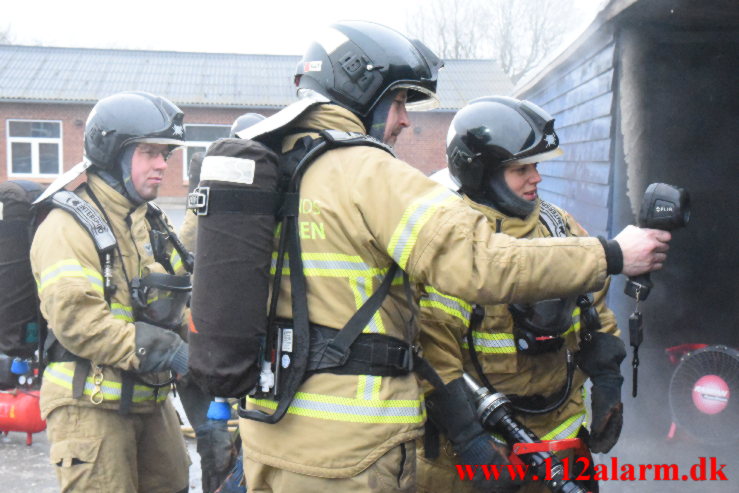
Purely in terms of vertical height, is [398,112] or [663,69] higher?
[663,69]

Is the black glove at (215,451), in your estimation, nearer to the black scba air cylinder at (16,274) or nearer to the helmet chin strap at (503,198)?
the black scba air cylinder at (16,274)

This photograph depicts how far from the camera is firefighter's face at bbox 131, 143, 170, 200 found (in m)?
3.46

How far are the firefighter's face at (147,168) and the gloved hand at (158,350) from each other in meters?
0.67

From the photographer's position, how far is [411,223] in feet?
6.22

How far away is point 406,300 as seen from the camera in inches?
84.8

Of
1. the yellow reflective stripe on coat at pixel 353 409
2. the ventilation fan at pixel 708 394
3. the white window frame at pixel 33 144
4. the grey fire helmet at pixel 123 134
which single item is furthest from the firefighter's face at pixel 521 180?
the white window frame at pixel 33 144

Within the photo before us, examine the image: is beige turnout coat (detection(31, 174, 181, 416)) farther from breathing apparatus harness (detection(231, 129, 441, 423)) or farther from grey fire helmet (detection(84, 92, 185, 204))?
breathing apparatus harness (detection(231, 129, 441, 423))

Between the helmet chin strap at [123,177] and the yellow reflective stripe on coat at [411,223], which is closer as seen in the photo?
the yellow reflective stripe on coat at [411,223]

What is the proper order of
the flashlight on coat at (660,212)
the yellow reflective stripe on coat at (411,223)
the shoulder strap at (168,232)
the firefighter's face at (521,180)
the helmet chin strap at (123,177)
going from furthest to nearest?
the shoulder strap at (168,232) < the helmet chin strap at (123,177) < the firefighter's face at (521,180) < the flashlight on coat at (660,212) < the yellow reflective stripe on coat at (411,223)

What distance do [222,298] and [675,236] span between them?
4.26 metres

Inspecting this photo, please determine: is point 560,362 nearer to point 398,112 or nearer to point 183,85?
point 398,112

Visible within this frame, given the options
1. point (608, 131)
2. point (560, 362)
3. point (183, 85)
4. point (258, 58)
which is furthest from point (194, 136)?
point (560, 362)

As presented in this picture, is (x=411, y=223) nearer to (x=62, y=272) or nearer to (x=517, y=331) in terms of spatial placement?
(x=517, y=331)

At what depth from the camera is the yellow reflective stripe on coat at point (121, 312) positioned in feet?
10.5
